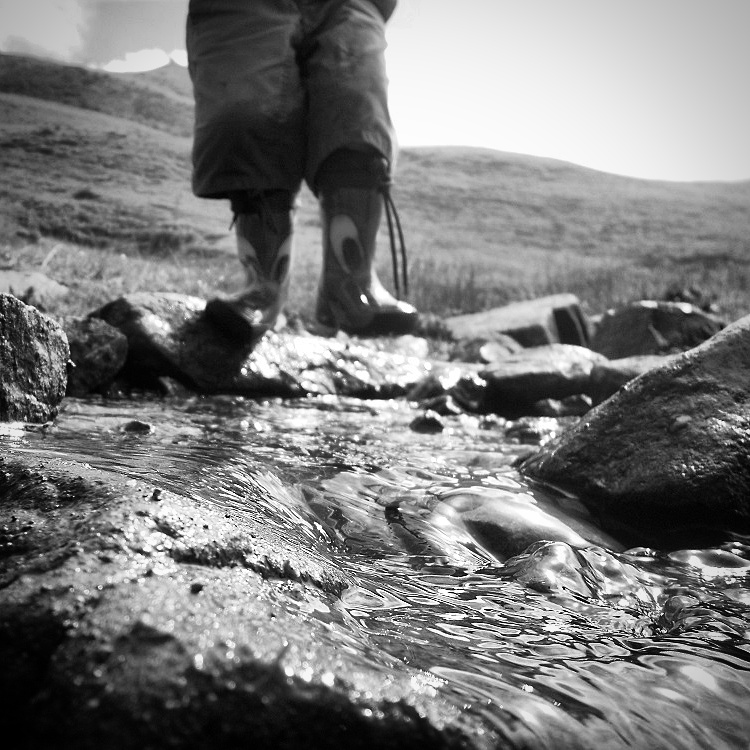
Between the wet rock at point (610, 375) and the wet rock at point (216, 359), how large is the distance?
111 cm

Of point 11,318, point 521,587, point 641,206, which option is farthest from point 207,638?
point 641,206

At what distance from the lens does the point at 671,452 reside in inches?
73.5

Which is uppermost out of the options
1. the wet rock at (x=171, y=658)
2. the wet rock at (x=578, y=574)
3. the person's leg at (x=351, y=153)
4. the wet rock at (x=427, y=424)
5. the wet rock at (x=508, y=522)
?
the person's leg at (x=351, y=153)

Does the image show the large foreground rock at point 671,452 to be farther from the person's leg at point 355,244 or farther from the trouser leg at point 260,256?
the trouser leg at point 260,256

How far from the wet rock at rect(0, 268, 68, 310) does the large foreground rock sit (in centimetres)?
291

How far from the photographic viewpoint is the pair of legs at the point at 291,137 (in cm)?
321

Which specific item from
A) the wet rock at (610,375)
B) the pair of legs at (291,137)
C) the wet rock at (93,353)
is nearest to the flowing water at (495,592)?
the wet rock at (93,353)

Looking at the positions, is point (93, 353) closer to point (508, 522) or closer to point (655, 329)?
point (508, 522)

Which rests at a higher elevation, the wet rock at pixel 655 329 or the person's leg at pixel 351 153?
the person's leg at pixel 351 153

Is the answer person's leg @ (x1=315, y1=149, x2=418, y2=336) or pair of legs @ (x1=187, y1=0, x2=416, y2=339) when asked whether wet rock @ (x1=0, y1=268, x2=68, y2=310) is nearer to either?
pair of legs @ (x1=187, y1=0, x2=416, y2=339)

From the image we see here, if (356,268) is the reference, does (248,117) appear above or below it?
above

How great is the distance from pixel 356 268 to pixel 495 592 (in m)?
2.47

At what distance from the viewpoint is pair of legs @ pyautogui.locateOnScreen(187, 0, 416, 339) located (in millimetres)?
3209

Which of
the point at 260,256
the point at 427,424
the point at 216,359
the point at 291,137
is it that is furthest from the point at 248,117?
the point at 427,424
